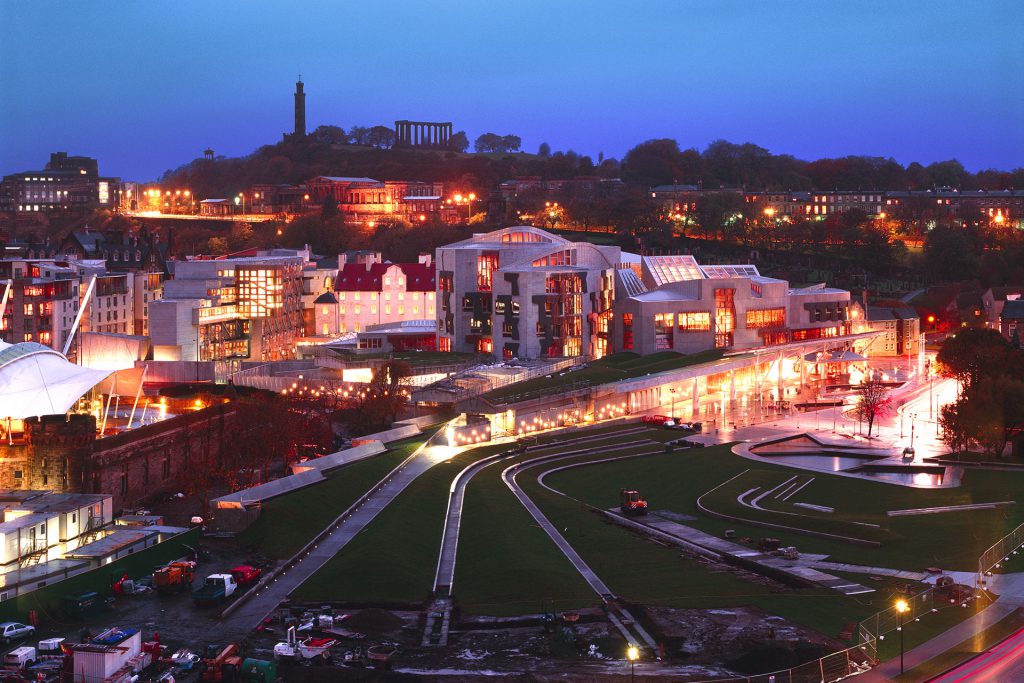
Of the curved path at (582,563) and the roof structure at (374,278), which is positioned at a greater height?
the roof structure at (374,278)

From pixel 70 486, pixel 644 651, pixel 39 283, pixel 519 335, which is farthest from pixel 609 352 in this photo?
pixel 644 651

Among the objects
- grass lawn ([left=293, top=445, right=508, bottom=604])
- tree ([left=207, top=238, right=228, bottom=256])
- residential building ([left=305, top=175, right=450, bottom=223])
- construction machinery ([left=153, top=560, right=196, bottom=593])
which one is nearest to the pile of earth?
grass lawn ([left=293, top=445, right=508, bottom=604])

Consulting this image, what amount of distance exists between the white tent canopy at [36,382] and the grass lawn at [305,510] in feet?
33.2

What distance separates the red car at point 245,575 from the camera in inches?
1211

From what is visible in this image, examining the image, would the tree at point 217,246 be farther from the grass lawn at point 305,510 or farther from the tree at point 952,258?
the grass lawn at point 305,510

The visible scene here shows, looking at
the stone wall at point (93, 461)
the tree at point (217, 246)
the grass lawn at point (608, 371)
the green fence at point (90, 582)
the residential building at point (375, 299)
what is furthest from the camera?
the tree at point (217, 246)

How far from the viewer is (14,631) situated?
27234 millimetres

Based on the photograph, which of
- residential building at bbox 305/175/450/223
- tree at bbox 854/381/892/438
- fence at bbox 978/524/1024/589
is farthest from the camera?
residential building at bbox 305/175/450/223

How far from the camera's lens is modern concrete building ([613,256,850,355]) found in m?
69.2

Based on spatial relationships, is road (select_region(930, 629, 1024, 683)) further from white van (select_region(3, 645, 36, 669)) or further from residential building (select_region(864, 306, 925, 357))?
residential building (select_region(864, 306, 925, 357))

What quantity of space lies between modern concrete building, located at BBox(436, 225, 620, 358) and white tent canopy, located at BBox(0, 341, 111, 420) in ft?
88.7

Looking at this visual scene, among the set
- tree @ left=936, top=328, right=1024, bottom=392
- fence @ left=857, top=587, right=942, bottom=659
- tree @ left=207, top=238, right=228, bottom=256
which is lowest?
fence @ left=857, top=587, right=942, bottom=659

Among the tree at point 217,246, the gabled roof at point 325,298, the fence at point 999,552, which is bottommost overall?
the fence at point 999,552

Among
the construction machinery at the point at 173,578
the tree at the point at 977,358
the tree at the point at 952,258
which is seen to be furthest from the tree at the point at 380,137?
the construction machinery at the point at 173,578
